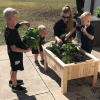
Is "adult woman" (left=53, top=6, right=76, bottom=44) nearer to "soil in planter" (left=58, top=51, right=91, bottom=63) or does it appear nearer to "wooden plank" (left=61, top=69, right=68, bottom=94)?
"soil in planter" (left=58, top=51, right=91, bottom=63)

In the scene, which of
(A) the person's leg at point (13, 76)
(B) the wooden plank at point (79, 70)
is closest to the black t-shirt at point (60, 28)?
(B) the wooden plank at point (79, 70)

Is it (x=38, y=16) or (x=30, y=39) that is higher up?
(x=30, y=39)

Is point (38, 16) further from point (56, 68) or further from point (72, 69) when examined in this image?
point (72, 69)

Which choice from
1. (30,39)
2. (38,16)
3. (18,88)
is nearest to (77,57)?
(30,39)

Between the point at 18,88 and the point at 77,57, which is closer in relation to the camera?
the point at 18,88

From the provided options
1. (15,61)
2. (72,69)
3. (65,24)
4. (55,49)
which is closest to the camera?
(15,61)

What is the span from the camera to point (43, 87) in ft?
12.1

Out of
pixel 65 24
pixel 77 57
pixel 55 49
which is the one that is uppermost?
pixel 65 24

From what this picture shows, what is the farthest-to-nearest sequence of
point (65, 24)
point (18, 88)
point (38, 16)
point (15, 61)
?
1. point (38, 16)
2. point (65, 24)
3. point (18, 88)
4. point (15, 61)

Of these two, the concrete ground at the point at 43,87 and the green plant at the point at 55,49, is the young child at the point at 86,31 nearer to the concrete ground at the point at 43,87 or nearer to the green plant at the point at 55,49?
the green plant at the point at 55,49

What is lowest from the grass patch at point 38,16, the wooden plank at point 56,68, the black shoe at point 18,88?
the black shoe at point 18,88

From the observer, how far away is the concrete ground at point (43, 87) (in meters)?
3.37

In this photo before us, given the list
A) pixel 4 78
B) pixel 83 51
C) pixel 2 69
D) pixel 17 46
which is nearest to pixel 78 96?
pixel 83 51

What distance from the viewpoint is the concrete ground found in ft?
11.1
